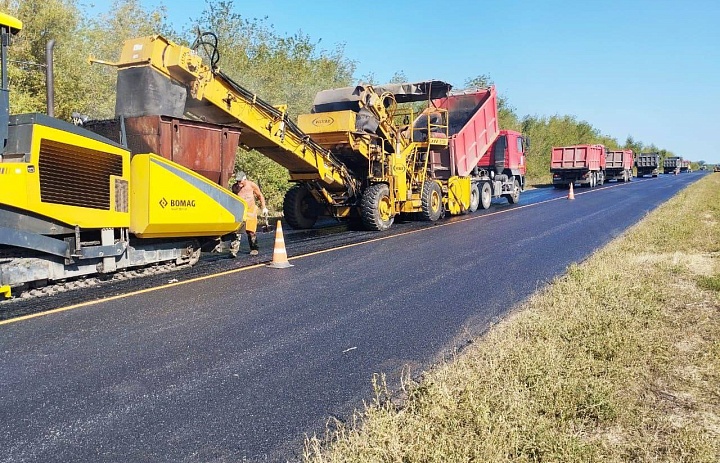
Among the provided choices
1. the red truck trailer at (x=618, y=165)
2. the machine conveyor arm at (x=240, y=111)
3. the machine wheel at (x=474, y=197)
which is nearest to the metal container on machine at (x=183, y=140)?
the machine conveyor arm at (x=240, y=111)

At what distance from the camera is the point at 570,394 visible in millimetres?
3326

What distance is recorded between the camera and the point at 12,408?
11.2 ft

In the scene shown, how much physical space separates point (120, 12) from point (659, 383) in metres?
21.6

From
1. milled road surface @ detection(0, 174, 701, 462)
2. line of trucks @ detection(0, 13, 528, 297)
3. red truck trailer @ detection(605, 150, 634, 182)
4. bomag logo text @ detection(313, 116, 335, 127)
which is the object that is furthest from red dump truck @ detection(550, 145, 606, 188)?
milled road surface @ detection(0, 174, 701, 462)

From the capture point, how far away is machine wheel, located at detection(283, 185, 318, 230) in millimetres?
12648

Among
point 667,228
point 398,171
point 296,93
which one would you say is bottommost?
point 667,228

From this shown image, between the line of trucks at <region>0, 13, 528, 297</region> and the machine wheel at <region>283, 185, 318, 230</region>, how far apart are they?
0.03 m

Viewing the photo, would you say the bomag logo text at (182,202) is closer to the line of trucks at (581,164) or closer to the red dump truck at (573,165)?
the line of trucks at (581,164)

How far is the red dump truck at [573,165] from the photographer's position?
32281mm

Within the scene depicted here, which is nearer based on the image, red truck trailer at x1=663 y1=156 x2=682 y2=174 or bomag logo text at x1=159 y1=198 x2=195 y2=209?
bomag logo text at x1=159 y1=198 x2=195 y2=209

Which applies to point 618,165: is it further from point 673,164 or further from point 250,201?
point 250,201

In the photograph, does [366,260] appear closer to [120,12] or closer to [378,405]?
[378,405]

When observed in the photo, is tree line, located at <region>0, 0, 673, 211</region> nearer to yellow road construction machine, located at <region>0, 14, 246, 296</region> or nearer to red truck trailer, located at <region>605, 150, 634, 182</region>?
yellow road construction machine, located at <region>0, 14, 246, 296</region>

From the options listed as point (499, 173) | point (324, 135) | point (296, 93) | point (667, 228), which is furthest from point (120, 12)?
point (667, 228)
